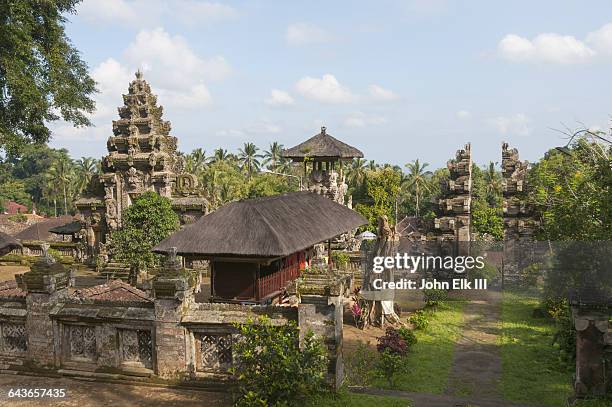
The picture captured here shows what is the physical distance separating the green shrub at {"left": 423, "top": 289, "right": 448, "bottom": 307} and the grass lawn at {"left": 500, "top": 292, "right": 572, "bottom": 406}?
2807mm

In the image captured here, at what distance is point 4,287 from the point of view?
18969mm

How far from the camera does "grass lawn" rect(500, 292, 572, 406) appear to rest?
1273cm

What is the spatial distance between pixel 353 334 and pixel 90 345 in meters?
9.97

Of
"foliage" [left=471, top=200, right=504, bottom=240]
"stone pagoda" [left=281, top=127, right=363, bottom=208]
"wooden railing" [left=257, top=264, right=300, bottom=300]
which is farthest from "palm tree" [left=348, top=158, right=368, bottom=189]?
"wooden railing" [left=257, top=264, right=300, bottom=300]

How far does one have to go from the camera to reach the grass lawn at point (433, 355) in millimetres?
13433

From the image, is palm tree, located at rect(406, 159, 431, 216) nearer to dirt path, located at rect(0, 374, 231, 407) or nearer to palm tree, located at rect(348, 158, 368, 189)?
palm tree, located at rect(348, 158, 368, 189)

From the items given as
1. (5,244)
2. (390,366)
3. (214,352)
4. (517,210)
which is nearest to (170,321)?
(214,352)

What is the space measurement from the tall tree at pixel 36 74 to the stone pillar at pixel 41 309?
27.7ft

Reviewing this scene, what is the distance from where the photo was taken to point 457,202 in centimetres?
2778

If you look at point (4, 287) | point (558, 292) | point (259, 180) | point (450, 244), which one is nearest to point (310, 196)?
point (450, 244)

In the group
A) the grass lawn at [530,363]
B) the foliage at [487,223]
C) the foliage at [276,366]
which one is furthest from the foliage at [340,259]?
the foliage at [276,366]

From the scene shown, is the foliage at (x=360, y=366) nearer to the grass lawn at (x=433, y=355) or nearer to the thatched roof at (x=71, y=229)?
the grass lawn at (x=433, y=355)

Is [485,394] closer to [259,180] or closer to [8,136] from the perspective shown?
[8,136]

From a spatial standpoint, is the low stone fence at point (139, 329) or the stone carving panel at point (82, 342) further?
the stone carving panel at point (82, 342)
